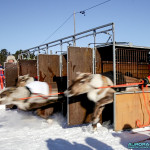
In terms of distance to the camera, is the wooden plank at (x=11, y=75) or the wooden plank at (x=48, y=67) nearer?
the wooden plank at (x=48, y=67)

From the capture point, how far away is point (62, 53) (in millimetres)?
7395

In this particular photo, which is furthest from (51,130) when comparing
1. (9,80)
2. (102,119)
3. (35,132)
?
(9,80)

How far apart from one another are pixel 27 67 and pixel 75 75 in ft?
10.4

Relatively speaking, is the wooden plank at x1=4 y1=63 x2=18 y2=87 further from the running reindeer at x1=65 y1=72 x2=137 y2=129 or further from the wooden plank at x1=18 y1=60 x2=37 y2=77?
the running reindeer at x1=65 y1=72 x2=137 y2=129

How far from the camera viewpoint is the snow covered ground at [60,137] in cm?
435

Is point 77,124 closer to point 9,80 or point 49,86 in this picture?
point 49,86

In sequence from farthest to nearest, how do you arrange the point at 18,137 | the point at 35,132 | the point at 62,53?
the point at 62,53
the point at 35,132
the point at 18,137

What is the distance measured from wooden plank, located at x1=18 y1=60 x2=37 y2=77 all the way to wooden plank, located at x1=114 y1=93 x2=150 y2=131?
4.16m

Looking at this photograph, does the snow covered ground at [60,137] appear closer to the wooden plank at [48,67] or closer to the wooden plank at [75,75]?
the wooden plank at [75,75]

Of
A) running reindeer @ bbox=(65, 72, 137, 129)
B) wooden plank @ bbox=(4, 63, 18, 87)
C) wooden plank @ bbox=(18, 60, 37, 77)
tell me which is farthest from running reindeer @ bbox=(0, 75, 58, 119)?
wooden plank @ bbox=(4, 63, 18, 87)

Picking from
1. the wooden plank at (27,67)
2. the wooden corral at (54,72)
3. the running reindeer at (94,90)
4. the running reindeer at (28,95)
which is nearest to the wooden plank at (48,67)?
the wooden corral at (54,72)

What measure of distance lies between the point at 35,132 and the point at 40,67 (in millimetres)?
2198

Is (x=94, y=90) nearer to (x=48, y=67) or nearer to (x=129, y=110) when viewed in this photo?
(x=129, y=110)

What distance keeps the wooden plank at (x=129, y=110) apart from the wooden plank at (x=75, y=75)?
3.02ft
